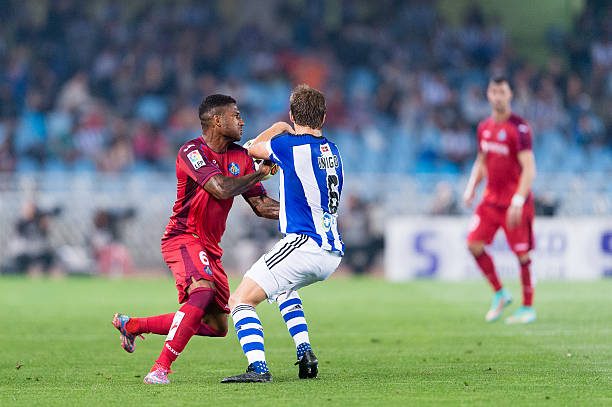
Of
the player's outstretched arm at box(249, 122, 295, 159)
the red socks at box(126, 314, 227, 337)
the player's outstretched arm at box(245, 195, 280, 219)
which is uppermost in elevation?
the player's outstretched arm at box(249, 122, 295, 159)

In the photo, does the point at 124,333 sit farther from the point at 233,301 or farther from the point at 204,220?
the point at 233,301

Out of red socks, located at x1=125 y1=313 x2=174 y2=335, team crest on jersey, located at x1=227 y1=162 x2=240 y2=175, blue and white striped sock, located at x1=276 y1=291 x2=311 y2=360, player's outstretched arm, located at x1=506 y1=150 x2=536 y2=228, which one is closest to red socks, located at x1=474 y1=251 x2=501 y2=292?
player's outstretched arm, located at x1=506 y1=150 x2=536 y2=228

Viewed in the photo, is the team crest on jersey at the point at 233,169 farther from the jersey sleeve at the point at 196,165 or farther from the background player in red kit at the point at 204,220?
the jersey sleeve at the point at 196,165

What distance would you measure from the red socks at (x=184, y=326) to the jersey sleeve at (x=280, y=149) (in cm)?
110

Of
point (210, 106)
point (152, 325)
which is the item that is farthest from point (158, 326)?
point (210, 106)

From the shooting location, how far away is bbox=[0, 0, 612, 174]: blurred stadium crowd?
960 inches

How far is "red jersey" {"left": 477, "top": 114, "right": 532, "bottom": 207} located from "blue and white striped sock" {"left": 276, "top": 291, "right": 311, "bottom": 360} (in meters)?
5.11

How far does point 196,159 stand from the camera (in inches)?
285

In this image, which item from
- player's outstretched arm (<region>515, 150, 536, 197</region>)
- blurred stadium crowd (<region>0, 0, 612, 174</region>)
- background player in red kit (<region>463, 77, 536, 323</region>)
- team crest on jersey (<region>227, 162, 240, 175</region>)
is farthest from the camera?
blurred stadium crowd (<region>0, 0, 612, 174</region>)

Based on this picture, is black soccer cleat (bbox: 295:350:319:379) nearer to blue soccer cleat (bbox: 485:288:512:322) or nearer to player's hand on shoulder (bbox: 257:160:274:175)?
player's hand on shoulder (bbox: 257:160:274:175)

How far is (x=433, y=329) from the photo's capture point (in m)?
11.1

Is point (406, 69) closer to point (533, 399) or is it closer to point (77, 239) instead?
point (77, 239)

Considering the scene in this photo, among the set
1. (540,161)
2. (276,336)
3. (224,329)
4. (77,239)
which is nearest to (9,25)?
(77,239)

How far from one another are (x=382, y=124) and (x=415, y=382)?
18.6 metres
